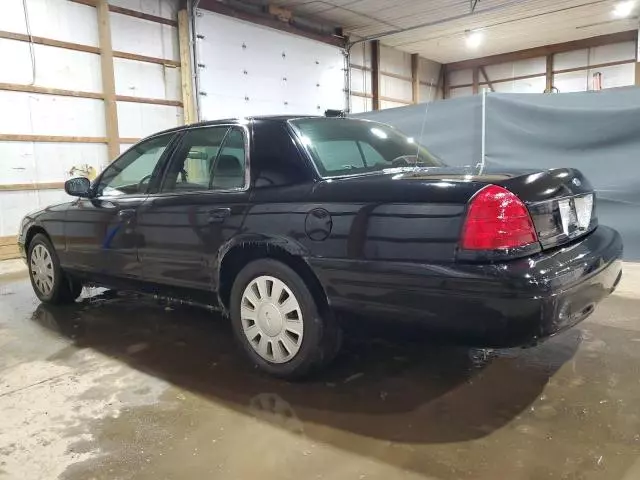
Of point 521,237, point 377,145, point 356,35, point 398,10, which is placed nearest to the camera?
point 521,237

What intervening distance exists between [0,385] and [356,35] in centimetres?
1158

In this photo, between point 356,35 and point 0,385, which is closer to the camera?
point 0,385

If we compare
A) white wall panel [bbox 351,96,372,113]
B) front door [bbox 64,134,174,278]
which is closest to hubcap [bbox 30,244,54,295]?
front door [bbox 64,134,174,278]

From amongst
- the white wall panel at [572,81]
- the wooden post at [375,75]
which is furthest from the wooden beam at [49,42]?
the white wall panel at [572,81]

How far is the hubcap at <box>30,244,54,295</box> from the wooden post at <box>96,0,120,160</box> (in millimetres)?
4213

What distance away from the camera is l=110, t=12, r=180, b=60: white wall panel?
26.9 ft

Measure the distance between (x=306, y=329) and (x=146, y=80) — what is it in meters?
7.47

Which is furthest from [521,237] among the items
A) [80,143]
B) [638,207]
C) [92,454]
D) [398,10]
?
[398,10]

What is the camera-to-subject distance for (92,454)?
203cm

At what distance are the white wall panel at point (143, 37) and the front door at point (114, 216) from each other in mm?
5452

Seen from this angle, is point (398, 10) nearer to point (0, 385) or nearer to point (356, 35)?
point (356, 35)

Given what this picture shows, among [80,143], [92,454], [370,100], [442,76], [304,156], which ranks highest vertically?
[442,76]

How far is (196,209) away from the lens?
2883 mm

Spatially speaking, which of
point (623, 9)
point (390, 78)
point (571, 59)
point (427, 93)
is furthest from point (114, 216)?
point (571, 59)
